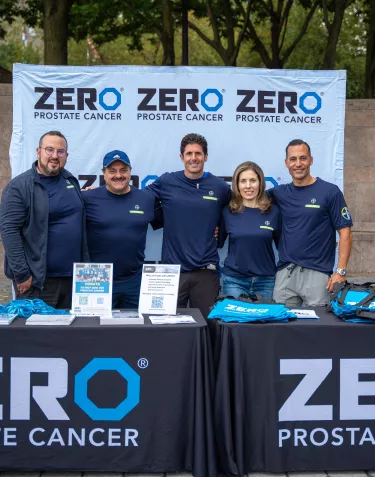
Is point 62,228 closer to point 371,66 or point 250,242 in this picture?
point 250,242

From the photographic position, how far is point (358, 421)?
367 cm

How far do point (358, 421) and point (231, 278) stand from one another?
1364 mm

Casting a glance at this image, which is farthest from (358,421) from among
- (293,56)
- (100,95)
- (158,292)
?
(293,56)

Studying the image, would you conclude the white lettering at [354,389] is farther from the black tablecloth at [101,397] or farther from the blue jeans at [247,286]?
the blue jeans at [247,286]

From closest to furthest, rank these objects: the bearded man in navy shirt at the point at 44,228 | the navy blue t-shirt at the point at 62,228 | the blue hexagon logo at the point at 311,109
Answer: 1. the bearded man in navy shirt at the point at 44,228
2. the navy blue t-shirt at the point at 62,228
3. the blue hexagon logo at the point at 311,109

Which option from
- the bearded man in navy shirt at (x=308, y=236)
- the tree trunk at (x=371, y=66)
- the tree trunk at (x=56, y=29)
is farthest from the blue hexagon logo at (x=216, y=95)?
the tree trunk at (x=371, y=66)

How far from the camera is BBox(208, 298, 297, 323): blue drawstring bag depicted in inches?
144

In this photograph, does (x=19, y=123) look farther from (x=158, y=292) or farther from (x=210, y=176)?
(x=158, y=292)

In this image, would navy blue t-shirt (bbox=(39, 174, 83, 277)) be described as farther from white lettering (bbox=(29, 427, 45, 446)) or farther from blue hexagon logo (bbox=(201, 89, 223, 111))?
blue hexagon logo (bbox=(201, 89, 223, 111))

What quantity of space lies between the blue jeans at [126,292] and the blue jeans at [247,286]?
2.03ft

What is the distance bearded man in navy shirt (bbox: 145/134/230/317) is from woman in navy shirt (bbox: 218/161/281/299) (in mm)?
155

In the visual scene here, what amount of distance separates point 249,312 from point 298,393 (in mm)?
506

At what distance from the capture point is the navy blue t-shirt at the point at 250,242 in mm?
4574

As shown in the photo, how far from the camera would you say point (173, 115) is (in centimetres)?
550
